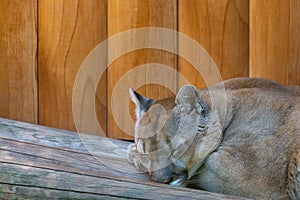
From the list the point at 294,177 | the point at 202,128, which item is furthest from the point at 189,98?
the point at 294,177

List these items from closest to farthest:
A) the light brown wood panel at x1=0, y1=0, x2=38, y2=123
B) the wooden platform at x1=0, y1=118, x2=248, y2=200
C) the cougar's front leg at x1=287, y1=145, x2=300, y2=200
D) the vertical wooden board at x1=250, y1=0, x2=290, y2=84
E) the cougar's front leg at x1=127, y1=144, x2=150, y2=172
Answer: the wooden platform at x1=0, y1=118, x2=248, y2=200 → the cougar's front leg at x1=287, y1=145, x2=300, y2=200 → the cougar's front leg at x1=127, y1=144, x2=150, y2=172 → the light brown wood panel at x1=0, y1=0, x2=38, y2=123 → the vertical wooden board at x1=250, y1=0, x2=290, y2=84

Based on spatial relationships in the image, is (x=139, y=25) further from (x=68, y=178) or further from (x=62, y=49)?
(x=68, y=178)

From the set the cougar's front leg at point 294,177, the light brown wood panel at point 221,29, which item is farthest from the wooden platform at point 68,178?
the light brown wood panel at point 221,29

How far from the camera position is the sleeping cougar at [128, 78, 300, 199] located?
307 centimetres

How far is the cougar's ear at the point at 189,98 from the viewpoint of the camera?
10.5 ft

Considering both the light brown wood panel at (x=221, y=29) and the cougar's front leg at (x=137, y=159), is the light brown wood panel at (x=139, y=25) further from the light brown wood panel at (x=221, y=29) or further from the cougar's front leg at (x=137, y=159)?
the cougar's front leg at (x=137, y=159)

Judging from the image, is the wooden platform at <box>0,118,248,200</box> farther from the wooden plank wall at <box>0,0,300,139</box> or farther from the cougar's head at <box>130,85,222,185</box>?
the wooden plank wall at <box>0,0,300,139</box>

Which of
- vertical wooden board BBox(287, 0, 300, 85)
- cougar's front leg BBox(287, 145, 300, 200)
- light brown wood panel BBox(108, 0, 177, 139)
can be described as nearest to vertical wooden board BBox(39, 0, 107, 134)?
light brown wood panel BBox(108, 0, 177, 139)

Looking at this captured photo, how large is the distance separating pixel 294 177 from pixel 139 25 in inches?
56.7

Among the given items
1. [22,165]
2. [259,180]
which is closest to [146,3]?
[259,180]

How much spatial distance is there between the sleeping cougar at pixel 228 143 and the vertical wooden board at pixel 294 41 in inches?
20.1

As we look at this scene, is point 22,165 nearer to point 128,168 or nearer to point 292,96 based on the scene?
point 128,168

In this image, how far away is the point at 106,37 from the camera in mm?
3926

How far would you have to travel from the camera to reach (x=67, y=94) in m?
3.85
